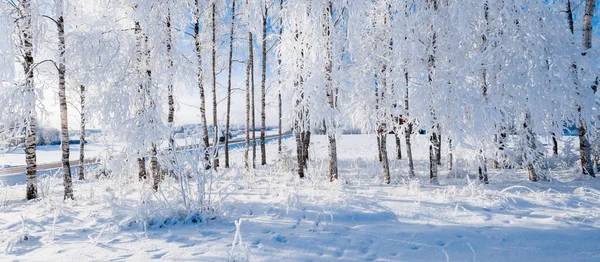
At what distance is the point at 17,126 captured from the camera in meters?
7.15

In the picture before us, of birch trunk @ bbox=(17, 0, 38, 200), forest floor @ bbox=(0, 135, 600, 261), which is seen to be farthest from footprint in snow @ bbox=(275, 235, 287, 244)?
birch trunk @ bbox=(17, 0, 38, 200)

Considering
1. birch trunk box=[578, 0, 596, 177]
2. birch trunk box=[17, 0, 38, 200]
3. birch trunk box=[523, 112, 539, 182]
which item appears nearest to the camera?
birch trunk box=[17, 0, 38, 200]

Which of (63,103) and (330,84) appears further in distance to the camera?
(330,84)

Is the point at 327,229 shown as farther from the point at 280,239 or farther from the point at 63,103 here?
the point at 63,103

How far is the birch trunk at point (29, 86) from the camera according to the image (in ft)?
22.5

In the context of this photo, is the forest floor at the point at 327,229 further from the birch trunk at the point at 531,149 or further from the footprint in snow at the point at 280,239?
the birch trunk at the point at 531,149

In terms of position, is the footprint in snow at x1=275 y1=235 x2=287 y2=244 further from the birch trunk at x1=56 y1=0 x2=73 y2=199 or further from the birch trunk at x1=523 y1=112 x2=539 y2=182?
the birch trunk at x1=523 y1=112 x2=539 y2=182

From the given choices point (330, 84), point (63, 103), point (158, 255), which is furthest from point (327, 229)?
point (63, 103)

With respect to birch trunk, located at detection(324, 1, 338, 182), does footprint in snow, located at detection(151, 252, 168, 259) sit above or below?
below

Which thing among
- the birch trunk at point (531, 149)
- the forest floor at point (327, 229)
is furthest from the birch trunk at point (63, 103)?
the birch trunk at point (531, 149)

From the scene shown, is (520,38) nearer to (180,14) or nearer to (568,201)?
(568,201)

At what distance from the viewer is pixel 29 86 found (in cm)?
709

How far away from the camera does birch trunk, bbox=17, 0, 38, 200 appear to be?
685cm

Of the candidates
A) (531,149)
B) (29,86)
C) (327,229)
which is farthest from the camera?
(531,149)
